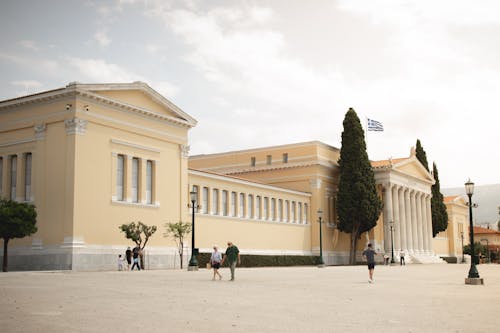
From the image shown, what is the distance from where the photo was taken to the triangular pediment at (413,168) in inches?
2765

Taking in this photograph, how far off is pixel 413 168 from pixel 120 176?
45812 millimetres

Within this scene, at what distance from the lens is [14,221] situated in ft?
103

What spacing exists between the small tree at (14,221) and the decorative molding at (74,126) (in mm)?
5500

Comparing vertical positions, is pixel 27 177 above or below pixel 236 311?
above

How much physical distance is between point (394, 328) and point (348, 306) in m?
3.74

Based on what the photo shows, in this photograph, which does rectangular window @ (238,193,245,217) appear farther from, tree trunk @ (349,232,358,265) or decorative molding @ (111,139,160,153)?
tree trunk @ (349,232,358,265)

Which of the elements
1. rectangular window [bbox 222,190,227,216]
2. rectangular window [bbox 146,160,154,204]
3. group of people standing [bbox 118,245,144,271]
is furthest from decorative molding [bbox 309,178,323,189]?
group of people standing [bbox 118,245,144,271]

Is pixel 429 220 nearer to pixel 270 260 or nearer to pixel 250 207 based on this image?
pixel 270 260

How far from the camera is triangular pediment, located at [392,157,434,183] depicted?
7023 cm

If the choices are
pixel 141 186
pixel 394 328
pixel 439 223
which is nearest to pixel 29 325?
pixel 394 328

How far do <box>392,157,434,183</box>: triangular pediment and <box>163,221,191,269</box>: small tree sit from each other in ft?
109

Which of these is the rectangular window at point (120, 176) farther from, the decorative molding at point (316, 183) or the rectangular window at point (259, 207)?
the decorative molding at point (316, 183)

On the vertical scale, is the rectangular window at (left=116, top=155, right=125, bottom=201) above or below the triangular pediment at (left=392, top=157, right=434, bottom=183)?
below

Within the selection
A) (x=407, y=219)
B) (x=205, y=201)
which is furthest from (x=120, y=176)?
(x=407, y=219)
